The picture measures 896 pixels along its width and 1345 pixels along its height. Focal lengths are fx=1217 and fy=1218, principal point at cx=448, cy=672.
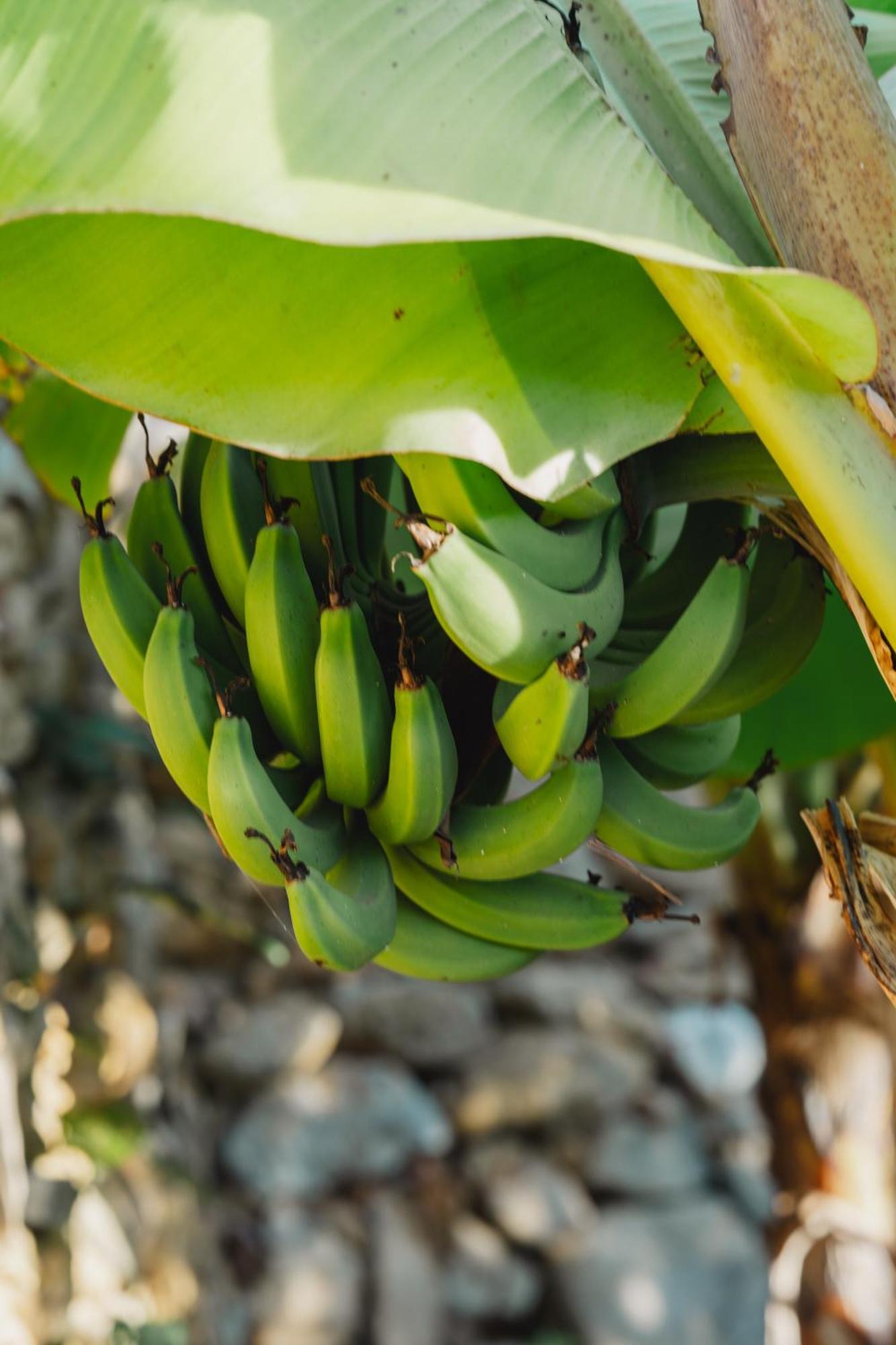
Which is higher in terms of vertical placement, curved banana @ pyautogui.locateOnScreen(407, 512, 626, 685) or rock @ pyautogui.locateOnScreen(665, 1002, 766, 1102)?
curved banana @ pyautogui.locateOnScreen(407, 512, 626, 685)

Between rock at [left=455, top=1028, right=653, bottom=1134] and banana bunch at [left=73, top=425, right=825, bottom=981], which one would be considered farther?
rock at [left=455, top=1028, right=653, bottom=1134]

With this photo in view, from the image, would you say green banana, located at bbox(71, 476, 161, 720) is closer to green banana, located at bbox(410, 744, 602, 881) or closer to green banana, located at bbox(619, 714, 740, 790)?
green banana, located at bbox(410, 744, 602, 881)

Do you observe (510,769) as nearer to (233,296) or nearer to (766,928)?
(233,296)

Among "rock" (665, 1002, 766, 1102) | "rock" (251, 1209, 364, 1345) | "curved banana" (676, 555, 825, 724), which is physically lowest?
"rock" (665, 1002, 766, 1102)

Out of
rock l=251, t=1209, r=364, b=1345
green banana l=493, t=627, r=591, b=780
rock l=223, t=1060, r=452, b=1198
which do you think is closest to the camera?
green banana l=493, t=627, r=591, b=780

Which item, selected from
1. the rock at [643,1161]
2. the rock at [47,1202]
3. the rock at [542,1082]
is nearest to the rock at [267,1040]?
the rock at [542,1082]

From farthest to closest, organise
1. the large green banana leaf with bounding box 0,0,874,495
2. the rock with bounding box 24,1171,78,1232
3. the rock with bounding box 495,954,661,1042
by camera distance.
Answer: the rock with bounding box 495,954,661,1042, the rock with bounding box 24,1171,78,1232, the large green banana leaf with bounding box 0,0,874,495

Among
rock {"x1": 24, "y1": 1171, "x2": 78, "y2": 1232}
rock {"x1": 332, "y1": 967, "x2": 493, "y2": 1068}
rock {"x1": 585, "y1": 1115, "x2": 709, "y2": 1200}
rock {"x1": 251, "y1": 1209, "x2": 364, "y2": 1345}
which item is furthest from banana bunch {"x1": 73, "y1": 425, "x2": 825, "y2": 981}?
rock {"x1": 585, "y1": 1115, "x2": 709, "y2": 1200}
